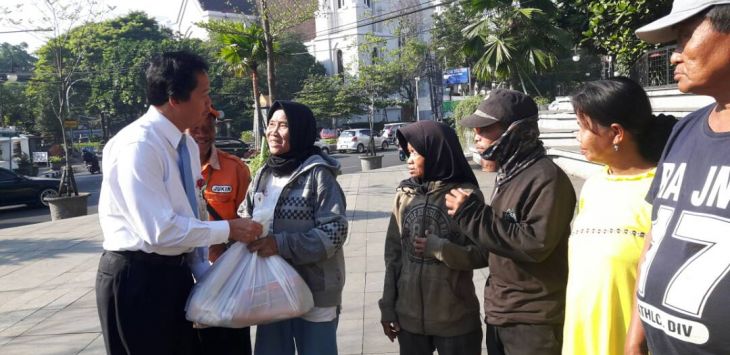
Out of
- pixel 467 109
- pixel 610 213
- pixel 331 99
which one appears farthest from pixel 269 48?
pixel 331 99

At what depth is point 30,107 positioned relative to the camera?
41344 millimetres

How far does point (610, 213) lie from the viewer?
1987mm

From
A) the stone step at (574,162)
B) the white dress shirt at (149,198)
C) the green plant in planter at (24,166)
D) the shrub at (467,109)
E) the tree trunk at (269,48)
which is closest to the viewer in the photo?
the white dress shirt at (149,198)

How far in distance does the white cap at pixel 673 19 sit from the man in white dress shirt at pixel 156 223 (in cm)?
170

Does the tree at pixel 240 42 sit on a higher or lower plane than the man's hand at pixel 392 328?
higher

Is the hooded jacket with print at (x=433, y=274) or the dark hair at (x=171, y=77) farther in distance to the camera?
the hooded jacket with print at (x=433, y=274)

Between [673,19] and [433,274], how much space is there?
153cm

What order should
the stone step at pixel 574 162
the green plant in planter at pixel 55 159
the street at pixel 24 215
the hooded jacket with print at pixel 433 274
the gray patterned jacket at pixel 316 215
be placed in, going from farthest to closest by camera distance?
1. the green plant in planter at pixel 55 159
2. the street at pixel 24 215
3. the stone step at pixel 574 162
4. the gray patterned jacket at pixel 316 215
5. the hooded jacket with print at pixel 433 274

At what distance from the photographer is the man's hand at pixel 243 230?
8.13 feet

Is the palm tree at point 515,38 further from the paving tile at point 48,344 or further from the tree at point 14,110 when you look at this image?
the tree at point 14,110

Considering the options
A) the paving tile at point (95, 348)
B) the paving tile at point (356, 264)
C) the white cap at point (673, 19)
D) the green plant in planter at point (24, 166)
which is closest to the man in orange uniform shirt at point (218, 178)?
the paving tile at point (95, 348)

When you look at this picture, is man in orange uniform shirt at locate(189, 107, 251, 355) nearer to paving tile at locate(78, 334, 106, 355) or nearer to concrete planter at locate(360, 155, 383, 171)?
paving tile at locate(78, 334, 106, 355)

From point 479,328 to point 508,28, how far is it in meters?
12.7

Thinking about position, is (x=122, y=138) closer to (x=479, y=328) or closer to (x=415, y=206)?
(x=415, y=206)
